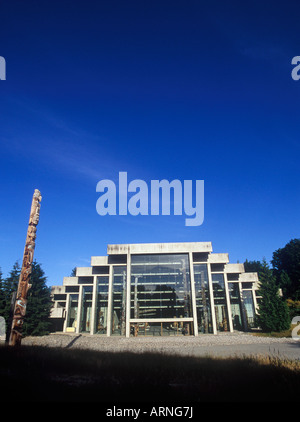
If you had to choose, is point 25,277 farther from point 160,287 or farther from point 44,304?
point 160,287

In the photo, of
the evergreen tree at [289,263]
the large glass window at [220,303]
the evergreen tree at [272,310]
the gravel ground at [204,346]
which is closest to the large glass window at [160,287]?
the large glass window at [220,303]

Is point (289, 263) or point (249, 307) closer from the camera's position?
point (249, 307)

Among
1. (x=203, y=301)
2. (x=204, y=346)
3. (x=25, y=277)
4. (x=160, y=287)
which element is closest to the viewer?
(x=25, y=277)

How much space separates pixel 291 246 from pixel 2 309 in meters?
72.3

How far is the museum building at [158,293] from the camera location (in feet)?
113

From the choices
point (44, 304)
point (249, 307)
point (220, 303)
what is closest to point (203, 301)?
point (220, 303)

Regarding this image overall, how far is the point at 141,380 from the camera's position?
718 cm

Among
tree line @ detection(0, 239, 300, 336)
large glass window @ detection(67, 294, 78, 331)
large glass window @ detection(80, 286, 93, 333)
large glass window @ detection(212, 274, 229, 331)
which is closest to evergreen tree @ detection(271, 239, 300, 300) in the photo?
tree line @ detection(0, 239, 300, 336)

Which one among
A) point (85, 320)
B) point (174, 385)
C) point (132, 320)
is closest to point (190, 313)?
point (132, 320)

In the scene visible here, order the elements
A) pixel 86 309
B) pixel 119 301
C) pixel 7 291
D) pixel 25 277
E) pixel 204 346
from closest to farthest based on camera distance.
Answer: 1. pixel 25 277
2. pixel 204 346
3. pixel 7 291
4. pixel 119 301
5. pixel 86 309

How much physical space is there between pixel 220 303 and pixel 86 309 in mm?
22719

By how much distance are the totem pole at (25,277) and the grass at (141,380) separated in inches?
78.8

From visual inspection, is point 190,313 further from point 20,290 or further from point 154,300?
point 20,290

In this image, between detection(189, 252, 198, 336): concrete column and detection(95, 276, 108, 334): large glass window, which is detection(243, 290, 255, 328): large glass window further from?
detection(95, 276, 108, 334): large glass window
